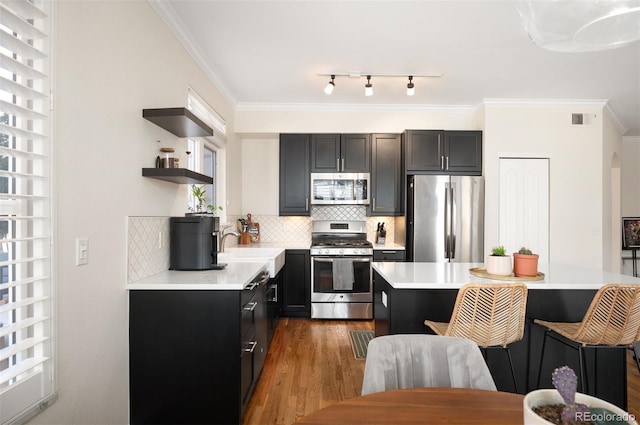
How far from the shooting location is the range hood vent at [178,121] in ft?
6.88

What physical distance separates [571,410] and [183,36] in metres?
3.09

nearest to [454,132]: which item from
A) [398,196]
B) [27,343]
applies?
[398,196]

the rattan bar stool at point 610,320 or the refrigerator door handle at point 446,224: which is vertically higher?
the refrigerator door handle at point 446,224

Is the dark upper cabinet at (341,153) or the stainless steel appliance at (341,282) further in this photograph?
the dark upper cabinet at (341,153)

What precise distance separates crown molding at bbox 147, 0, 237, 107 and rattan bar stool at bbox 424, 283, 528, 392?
8.42 ft

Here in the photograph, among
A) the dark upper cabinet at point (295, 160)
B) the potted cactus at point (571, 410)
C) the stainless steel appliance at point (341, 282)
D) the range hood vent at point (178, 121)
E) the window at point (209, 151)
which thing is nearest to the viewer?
the potted cactus at point (571, 410)

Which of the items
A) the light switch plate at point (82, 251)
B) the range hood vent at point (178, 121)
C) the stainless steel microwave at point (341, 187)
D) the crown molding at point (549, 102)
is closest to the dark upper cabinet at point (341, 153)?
the stainless steel microwave at point (341, 187)

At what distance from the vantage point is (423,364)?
129 centimetres

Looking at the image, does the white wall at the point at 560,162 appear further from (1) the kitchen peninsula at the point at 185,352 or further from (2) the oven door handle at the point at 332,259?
(1) the kitchen peninsula at the point at 185,352

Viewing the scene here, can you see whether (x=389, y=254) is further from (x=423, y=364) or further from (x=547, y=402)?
(x=547, y=402)

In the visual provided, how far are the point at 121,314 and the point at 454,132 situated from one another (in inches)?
160

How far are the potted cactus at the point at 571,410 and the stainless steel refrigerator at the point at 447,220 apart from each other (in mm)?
3513

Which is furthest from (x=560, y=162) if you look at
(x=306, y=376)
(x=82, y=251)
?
(x=82, y=251)

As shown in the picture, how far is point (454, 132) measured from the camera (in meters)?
4.40
